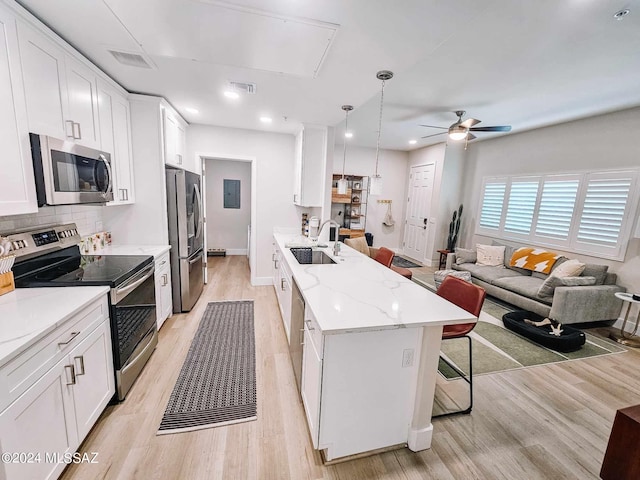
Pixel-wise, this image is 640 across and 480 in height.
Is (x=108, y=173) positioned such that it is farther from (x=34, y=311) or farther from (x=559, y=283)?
(x=559, y=283)

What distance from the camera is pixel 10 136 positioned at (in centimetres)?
147

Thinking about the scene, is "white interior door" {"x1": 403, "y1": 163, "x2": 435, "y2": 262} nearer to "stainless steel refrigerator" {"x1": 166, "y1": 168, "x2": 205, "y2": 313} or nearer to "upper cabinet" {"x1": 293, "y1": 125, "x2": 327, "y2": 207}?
"upper cabinet" {"x1": 293, "y1": 125, "x2": 327, "y2": 207}

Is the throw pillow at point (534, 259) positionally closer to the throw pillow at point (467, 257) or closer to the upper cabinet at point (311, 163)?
the throw pillow at point (467, 257)

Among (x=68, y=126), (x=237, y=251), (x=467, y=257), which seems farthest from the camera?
(x=237, y=251)

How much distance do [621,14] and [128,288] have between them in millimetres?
3860

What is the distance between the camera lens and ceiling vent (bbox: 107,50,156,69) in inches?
81.7

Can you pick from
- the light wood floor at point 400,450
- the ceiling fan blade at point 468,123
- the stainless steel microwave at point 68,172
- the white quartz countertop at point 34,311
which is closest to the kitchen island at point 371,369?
the light wood floor at point 400,450

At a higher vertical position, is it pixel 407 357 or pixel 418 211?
pixel 418 211

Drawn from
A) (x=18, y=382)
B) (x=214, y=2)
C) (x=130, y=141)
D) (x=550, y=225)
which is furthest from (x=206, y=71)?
(x=550, y=225)

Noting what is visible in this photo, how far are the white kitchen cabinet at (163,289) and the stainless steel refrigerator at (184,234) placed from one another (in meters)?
0.14

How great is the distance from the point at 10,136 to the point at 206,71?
141 cm

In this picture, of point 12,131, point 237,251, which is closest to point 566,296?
point 12,131

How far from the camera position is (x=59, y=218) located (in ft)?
7.65

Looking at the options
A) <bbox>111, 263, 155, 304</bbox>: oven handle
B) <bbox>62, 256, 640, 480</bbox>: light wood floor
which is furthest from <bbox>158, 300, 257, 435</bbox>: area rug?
<bbox>111, 263, 155, 304</bbox>: oven handle
